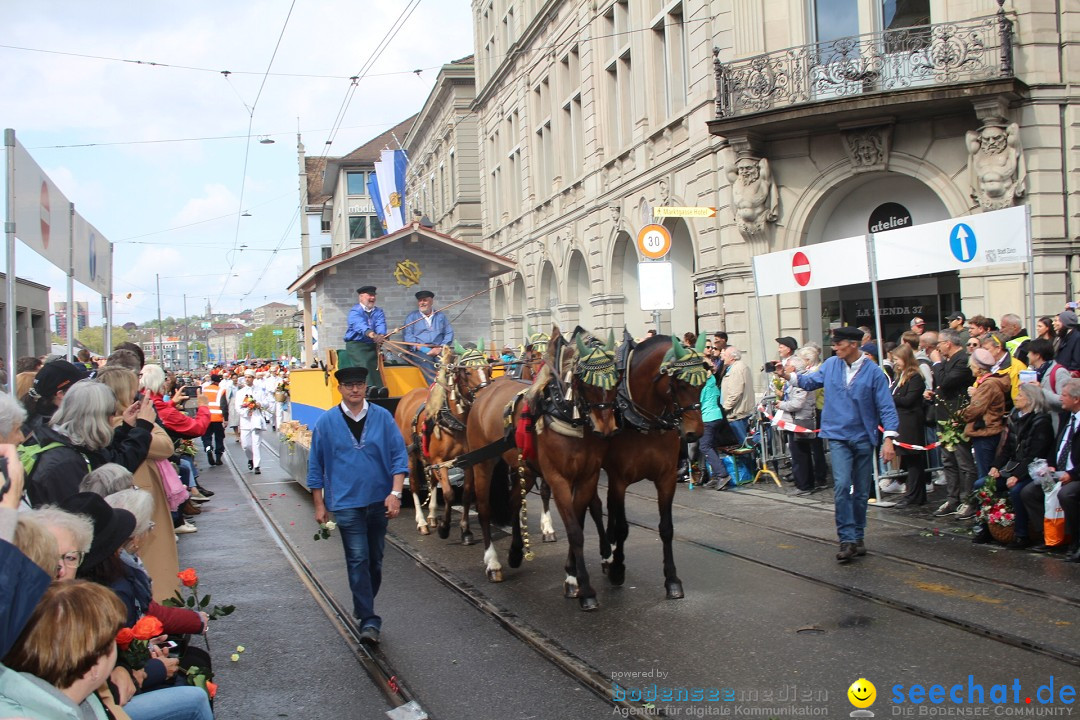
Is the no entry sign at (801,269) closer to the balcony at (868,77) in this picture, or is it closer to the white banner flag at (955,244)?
the white banner flag at (955,244)

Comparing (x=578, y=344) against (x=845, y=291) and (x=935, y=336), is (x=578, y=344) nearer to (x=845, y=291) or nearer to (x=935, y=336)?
(x=935, y=336)

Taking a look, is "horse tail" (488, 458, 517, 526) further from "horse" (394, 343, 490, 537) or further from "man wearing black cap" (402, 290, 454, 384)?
→ "man wearing black cap" (402, 290, 454, 384)

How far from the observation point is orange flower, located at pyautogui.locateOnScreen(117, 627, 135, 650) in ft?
12.5

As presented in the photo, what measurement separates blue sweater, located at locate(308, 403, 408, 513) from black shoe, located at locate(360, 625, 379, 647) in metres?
0.82

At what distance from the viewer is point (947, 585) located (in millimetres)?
7277

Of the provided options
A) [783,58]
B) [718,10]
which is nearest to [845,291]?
[783,58]

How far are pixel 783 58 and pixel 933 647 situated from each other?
14151 mm

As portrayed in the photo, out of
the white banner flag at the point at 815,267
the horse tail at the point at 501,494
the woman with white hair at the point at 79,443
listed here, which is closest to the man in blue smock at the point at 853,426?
the horse tail at the point at 501,494

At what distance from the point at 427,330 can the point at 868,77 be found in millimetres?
9247

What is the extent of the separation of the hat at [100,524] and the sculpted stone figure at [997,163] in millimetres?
14699

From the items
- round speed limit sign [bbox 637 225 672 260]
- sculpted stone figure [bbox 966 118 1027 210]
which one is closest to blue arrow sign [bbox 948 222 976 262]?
round speed limit sign [bbox 637 225 672 260]

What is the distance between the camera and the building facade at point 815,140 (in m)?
15.4

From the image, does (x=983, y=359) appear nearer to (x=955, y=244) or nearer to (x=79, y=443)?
(x=955, y=244)

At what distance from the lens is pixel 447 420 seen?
10.2 m
